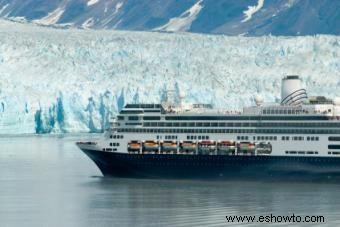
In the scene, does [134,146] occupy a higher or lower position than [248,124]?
lower

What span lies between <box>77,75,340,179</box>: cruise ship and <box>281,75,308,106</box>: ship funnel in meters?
0.05

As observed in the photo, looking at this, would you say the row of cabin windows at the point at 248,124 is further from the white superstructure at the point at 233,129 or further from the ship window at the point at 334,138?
the ship window at the point at 334,138

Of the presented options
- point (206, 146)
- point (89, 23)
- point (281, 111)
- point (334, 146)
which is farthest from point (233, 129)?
point (89, 23)

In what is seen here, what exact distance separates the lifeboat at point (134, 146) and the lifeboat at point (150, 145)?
28 centimetres

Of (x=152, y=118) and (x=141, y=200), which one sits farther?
Result: (x=152, y=118)

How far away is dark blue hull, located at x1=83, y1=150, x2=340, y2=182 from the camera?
49438 millimetres

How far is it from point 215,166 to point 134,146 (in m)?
3.80

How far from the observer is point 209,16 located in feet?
600

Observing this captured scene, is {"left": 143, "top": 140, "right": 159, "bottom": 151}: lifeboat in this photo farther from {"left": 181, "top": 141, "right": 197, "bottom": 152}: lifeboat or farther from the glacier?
the glacier

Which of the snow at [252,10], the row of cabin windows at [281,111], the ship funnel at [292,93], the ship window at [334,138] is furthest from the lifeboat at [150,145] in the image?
the snow at [252,10]

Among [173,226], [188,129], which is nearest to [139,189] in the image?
[188,129]

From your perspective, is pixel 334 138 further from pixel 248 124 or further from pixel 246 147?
pixel 248 124

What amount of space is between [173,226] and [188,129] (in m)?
15.5

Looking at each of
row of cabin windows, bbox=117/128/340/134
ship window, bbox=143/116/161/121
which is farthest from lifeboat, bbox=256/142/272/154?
ship window, bbox=143/116/161/121
